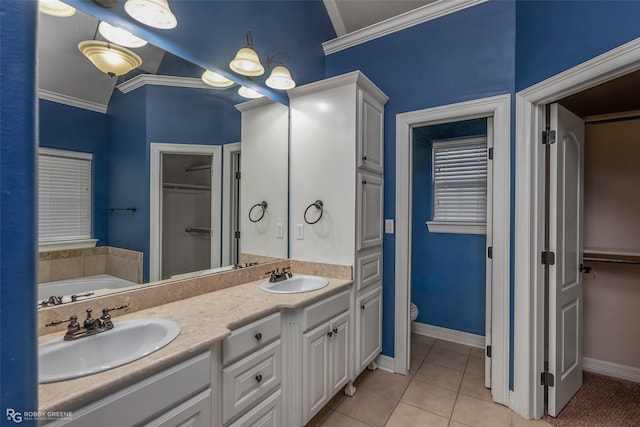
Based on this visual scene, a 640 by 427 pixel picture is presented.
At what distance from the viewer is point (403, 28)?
254cm

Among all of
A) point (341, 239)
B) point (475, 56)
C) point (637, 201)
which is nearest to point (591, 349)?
point (637, 201)

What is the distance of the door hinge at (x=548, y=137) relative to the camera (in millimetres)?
1954

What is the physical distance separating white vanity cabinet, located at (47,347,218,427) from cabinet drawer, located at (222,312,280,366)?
0.25 feet

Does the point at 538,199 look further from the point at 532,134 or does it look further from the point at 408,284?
the point at 408,284

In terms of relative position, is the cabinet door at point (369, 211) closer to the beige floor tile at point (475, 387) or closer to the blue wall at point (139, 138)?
the blue wall at point (139, 138)

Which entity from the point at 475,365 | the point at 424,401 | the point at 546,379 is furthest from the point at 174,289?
the point at 475,365

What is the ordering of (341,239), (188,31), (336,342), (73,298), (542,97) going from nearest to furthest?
(73,298) < (188,31) < (542,97) < (336,342) < (341,239)

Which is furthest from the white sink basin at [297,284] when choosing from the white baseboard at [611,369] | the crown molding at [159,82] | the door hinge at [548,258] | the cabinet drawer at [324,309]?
the white baseboard at [611,369]

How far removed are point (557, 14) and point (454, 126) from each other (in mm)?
1327

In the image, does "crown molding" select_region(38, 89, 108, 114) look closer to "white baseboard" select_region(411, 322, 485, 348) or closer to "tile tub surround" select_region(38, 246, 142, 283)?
"tile tub surround" select_region(38, 246, 142, 283)

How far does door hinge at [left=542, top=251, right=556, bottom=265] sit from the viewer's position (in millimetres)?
1961

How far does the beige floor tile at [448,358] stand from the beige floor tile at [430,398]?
0.42 metres

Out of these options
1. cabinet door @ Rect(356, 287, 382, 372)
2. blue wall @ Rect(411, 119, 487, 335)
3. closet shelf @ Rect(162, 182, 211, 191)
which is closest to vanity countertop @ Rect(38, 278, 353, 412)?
cabinet door @ Rect(356, 287, 382, 372)

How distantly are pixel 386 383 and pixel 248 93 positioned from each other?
2.40 metres
